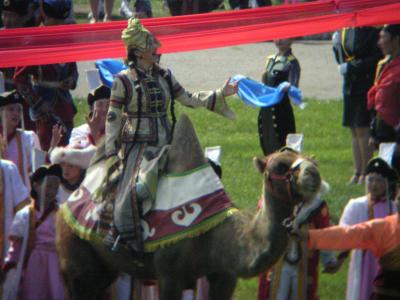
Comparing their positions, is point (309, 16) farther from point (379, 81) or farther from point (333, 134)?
point (333, 134)

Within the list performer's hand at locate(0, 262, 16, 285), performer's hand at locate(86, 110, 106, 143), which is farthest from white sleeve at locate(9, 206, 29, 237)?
performer's hand at locate(86, 110, 106, 143)

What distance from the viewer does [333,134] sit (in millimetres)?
20203

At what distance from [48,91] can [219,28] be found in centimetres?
245

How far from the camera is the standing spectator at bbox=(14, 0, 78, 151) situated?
15219 millimetres

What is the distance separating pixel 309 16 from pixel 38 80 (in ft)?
10.4

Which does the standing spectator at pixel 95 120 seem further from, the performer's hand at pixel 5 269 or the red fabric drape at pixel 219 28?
the performer's hand at pixel 5 269

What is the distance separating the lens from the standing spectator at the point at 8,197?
12.0 m

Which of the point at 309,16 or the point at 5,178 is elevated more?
the point at 309,16

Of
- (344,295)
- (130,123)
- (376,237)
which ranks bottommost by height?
(344,295)

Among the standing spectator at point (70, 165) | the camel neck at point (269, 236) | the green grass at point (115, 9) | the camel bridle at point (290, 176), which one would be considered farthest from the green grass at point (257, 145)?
the green grass at point (115, 9)

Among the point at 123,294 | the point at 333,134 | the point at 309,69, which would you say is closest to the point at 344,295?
the point at 123,294

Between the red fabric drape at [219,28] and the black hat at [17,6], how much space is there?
205cm

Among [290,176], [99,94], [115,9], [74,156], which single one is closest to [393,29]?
[99,94]

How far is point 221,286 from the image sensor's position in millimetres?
11062
